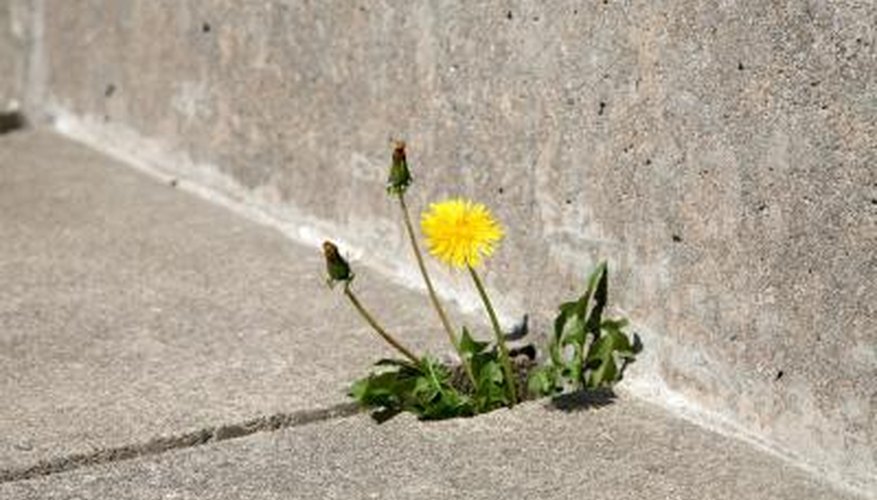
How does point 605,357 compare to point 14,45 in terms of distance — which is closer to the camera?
point 605,357

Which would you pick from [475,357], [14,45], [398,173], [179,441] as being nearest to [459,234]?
[398,173]

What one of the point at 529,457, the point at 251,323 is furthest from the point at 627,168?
the point at 251,323

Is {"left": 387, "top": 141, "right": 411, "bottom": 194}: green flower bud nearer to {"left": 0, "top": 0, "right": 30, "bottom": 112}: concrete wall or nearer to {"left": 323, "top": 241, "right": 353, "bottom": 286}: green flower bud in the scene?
{"left": 323, "top": 241, "right": 353, "bottom": 286}: green flower bud

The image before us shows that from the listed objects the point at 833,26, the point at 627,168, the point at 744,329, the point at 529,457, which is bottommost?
the point at 529,457

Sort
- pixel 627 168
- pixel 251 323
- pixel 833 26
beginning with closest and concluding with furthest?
pixel 833 26 → pixel 627 168 → pixel 251 323

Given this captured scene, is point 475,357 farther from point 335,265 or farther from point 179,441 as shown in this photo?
point 179,441

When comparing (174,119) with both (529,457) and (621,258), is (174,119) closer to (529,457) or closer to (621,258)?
(621,258)

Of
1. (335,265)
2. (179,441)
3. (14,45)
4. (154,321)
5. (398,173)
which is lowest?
(179,441)
